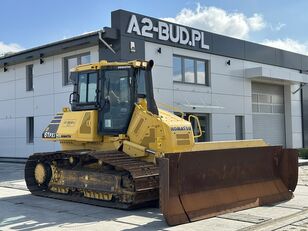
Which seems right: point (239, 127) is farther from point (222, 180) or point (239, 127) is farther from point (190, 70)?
point (222, 180)

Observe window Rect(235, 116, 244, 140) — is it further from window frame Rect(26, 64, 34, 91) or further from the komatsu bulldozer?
the komatsu bulldozer

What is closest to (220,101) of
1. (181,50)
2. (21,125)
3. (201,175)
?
(181,50)

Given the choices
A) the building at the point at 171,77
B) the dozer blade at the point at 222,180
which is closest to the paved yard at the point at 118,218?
the dozer blade at the point at 222,180

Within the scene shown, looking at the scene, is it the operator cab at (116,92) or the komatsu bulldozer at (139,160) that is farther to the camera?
the operator cab at (116,92)

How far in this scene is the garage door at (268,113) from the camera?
27484 millimetres

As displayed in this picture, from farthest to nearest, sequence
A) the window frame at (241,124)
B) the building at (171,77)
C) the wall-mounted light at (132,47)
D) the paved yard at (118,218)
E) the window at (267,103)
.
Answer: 1. the window at (267,103)
2. the window frame at (241,124)
3. the building at (171,77)
4. the wall-mounted light at (132,47)
5. the paved yard at (118,218)

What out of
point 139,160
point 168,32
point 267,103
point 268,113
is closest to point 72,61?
point 168,32

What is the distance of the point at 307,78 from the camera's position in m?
29.3

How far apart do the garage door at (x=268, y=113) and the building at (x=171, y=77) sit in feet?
0.20

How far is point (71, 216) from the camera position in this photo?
9.01 m

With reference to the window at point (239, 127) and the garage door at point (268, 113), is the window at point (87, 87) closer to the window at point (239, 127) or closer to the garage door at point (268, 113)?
the window at point (239, 127)

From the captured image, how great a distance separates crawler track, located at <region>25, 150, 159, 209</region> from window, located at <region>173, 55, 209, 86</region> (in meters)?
10.9

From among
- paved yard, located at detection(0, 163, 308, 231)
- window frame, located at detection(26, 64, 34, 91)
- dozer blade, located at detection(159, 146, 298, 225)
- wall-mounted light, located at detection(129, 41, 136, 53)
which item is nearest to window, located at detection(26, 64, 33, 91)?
window frame, located at detection(26, 64, 34, 91)

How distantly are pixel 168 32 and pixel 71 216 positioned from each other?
528 inches
